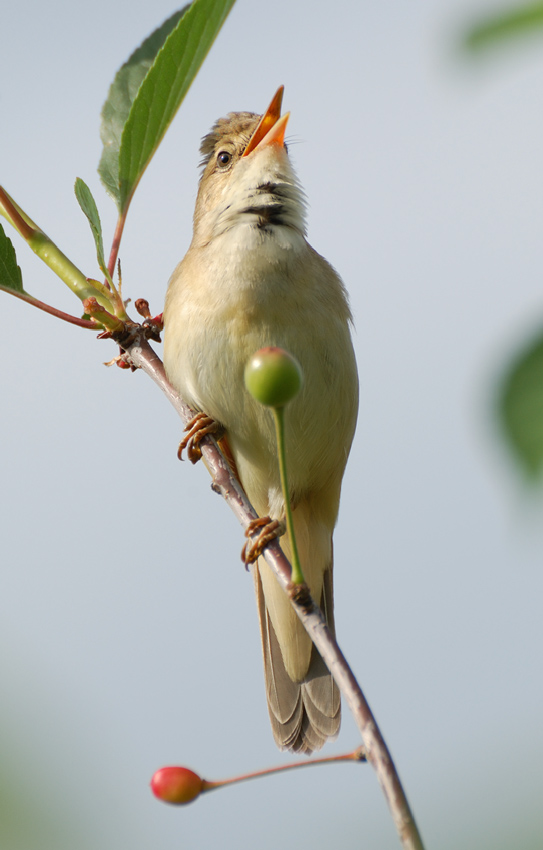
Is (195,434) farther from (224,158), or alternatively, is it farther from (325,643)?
(325,643)

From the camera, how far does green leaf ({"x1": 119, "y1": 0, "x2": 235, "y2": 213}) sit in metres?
2.00

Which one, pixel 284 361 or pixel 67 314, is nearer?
pixel 284 361

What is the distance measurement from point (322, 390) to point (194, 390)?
51cm

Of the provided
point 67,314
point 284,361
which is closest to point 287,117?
point 67,314

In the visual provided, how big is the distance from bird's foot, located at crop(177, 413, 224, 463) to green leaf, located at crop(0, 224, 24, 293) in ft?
2.75

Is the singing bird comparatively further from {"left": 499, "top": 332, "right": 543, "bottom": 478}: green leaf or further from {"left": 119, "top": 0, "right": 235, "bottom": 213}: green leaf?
{"left": 499, "top": 332, "right": 543, "bottom": 478}: green leaf

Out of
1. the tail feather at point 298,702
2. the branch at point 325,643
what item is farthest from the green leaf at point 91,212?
the tail feather at point 298,702

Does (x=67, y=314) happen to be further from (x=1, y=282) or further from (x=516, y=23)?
(x=516, y=23)

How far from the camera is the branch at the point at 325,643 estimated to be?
4.04 feet

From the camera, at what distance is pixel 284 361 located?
1475 millimetres

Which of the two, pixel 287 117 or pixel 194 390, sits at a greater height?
pixel 287 117

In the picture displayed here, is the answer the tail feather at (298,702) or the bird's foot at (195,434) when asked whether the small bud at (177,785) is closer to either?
the bird's foot at (195,434)

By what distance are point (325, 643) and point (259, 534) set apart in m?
0.85

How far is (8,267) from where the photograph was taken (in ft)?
8.20
